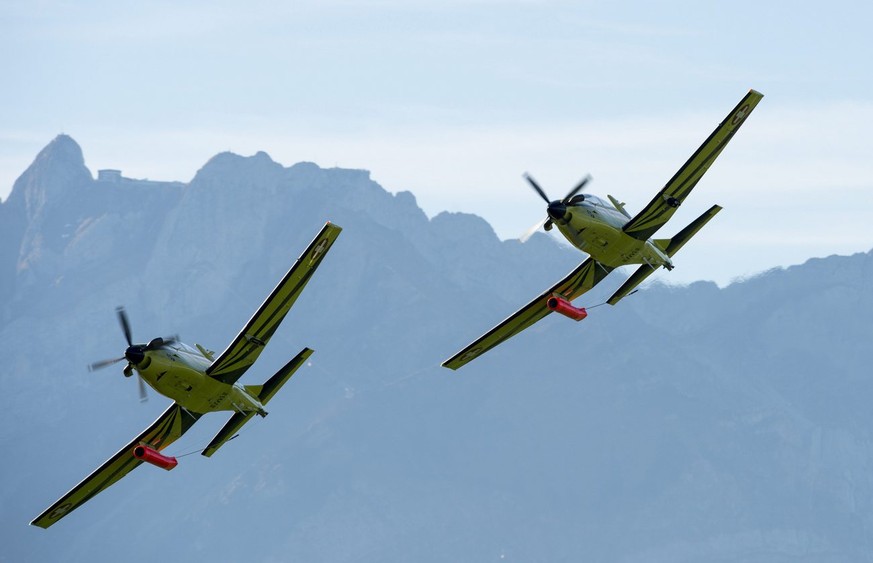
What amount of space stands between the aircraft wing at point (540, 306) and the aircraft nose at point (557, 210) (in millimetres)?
6955

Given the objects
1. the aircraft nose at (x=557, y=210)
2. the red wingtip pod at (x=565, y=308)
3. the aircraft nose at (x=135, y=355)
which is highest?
the aircraft nose at (x=557, y=210)

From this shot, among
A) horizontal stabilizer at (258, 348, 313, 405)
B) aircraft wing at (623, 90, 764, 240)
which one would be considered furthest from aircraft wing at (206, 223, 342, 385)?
aircraft wing at (623, 90, 764, 240)

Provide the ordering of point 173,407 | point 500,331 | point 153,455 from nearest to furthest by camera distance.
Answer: point 153,455 → point 173,407 → point 500,331

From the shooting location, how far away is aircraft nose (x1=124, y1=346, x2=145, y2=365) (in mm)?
72062

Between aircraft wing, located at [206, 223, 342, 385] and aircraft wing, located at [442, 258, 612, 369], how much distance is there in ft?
36.8

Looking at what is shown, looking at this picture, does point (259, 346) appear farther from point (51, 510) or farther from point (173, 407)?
point (51, 510)

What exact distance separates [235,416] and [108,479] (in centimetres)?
878

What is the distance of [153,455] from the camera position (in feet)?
245

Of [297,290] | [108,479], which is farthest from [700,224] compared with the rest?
[108,479]

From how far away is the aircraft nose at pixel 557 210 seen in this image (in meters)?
75.9

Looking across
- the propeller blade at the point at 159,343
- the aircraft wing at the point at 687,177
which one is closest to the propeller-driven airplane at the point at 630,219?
the aircraft wing at the point at 687,177

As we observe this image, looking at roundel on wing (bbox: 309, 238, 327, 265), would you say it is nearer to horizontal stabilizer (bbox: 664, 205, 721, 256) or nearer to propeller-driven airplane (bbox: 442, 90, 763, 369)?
propeller-driven airplane (bbox: 442, 90, 763, 369)

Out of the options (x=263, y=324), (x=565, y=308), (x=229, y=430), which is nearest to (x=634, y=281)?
(x=565, y=308)

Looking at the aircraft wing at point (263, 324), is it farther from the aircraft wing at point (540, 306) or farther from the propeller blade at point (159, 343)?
the aircraft wing at point (540, 306)
